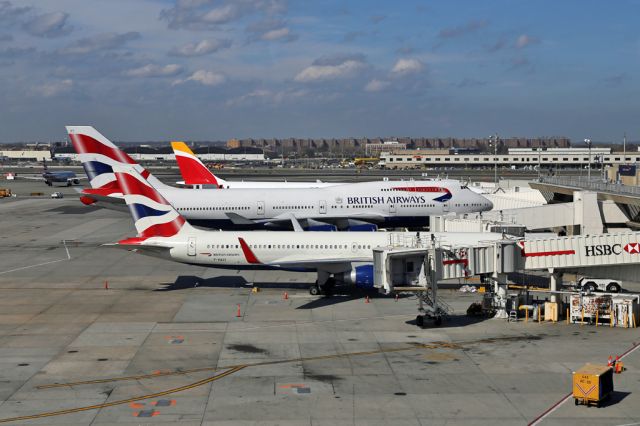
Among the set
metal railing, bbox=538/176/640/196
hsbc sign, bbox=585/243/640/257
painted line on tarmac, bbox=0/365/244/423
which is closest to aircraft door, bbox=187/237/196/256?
painted line on tarmac, bbox=0/365/244/423

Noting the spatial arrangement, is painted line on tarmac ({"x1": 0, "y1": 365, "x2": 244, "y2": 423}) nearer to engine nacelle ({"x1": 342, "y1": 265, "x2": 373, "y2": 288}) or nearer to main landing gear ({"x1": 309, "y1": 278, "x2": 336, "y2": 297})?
engine nacelle ({"x1": 342, "y1": 265, "x2": 373, "y2": 288})

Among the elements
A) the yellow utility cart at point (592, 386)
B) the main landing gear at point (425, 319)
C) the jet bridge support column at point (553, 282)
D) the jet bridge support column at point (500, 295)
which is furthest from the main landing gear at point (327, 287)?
the yellow utility cart at point (592, 386)

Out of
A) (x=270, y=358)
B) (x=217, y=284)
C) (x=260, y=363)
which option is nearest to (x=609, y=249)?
(x=270, y=358)

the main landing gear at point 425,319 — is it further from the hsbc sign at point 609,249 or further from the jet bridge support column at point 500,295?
the hsbc sign at point 609,249

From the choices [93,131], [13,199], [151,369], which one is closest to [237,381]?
[151,369]

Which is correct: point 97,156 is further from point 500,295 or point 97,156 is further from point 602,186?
point 602,186

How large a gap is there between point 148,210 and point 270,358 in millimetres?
19767

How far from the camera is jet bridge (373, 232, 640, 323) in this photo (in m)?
42.8

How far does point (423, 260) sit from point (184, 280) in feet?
68.4

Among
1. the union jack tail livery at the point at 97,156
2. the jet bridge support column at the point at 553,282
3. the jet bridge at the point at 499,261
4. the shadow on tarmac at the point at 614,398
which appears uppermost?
the union jack tail livery at the point at 97,156

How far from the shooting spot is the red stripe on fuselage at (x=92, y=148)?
65875 mm

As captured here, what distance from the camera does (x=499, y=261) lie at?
44062mm

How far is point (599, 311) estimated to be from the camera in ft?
139

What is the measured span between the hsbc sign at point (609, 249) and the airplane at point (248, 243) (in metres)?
7.00
